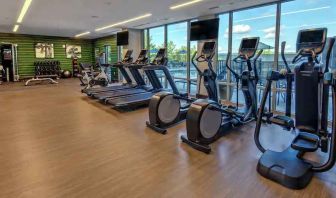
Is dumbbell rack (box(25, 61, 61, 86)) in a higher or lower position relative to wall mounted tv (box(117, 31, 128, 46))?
lower

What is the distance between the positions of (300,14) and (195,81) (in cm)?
376

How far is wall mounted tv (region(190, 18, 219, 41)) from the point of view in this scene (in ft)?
22.4

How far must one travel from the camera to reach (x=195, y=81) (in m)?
8.20

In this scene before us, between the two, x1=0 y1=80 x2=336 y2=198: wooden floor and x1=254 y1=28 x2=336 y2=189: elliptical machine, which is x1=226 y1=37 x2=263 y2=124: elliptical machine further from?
x1=254 y1=28 x2=336 y2=189: elliptical machine

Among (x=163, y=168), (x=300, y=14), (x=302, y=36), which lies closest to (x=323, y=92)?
(x=302, y=36)

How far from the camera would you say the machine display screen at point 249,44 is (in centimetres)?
413

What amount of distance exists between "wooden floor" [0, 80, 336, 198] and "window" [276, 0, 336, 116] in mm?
2389

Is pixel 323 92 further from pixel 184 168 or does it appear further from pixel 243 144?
pixel 184 168

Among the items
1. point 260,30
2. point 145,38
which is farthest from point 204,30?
point 145,38

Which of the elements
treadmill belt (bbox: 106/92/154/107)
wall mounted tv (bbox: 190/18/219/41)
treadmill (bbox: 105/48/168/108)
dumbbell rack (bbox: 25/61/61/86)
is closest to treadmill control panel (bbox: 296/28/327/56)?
treadmill (bbox: 105/48/168/108)

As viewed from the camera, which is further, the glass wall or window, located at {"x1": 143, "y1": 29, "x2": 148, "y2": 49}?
window, located at {"x1": 143, "y1": 29, "x2": 148, "y2": 49}

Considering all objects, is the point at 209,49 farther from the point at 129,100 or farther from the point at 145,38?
the point at 145,38

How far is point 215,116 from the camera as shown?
147 inches

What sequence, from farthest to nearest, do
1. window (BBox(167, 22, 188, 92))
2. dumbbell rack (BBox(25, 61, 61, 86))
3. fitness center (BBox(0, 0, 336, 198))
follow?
dumbbell rack (BBox(25, 61, 61, 86)) → window (BBox(167, 22, 188, 92)) → fitness center (BBox(0, 0, 336, 198))
